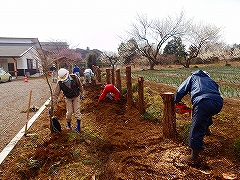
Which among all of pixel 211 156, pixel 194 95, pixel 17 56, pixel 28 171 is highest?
pixel 17 56

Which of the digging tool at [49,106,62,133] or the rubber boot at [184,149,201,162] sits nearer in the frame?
the rubber boot at [184,149,201,162]

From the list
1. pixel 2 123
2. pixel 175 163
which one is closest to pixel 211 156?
pixel 175 163

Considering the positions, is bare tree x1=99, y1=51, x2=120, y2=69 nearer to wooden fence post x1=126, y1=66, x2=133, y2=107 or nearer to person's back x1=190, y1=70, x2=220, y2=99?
wooden fence post x1=126, y1=66, x2=133, y2=107

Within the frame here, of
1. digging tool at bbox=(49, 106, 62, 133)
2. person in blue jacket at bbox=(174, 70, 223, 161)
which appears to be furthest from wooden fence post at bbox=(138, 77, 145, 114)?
person in blue jacket at bbox=(174, 70, 223, 161)

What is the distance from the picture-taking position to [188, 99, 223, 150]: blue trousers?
295 cm

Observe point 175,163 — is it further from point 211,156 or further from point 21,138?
point 21,138

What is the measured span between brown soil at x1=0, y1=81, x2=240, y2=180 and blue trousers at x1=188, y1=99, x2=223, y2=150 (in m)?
0.36

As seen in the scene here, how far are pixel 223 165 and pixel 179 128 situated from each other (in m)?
1.42

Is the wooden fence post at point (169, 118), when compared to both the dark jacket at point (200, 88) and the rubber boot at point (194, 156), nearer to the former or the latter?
the dark jacket at point (200, 88)

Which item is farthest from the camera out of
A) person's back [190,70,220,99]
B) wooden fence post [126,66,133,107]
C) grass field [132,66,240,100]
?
grass field [132,66,240,100]

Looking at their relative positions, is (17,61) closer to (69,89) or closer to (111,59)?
(111,59)

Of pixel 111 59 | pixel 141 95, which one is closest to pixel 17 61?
pixel 111 59

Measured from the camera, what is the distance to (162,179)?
2.75m

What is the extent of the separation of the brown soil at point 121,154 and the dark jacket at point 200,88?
98 centimetres
